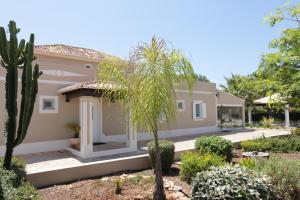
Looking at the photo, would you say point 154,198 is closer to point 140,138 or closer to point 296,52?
point 296,52

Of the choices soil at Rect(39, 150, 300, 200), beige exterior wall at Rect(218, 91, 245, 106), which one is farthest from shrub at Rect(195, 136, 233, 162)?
beige exterior wall at Rect(218, 91, 245, 106)

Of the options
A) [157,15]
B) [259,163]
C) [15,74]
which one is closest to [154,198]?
[259,163]

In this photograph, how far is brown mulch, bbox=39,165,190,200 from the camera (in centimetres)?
736

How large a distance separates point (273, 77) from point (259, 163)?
13.2ft

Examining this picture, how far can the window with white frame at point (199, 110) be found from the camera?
74.7ft

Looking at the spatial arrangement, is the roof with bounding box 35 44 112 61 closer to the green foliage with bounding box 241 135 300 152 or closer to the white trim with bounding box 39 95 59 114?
the white trim with bounding box 39 95 59 114

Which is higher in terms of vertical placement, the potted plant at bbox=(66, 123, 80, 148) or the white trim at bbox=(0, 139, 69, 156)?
the potted plant at bbox=(66, 123, 80, 148)

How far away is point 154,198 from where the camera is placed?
6.92 m

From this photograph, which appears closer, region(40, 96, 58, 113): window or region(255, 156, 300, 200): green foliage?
region(255, 156, 300, 200): green foliage

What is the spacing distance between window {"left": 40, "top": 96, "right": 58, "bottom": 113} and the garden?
643cm

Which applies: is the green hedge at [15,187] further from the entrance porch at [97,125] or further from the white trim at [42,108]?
the white trim at [42,108]

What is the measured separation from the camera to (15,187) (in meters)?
6.70

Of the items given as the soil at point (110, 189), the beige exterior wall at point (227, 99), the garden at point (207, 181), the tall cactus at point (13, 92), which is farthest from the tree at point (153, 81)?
the beige exterior wall at point (227, 99)

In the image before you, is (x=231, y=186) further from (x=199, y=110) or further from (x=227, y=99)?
(x=227, y=99)
